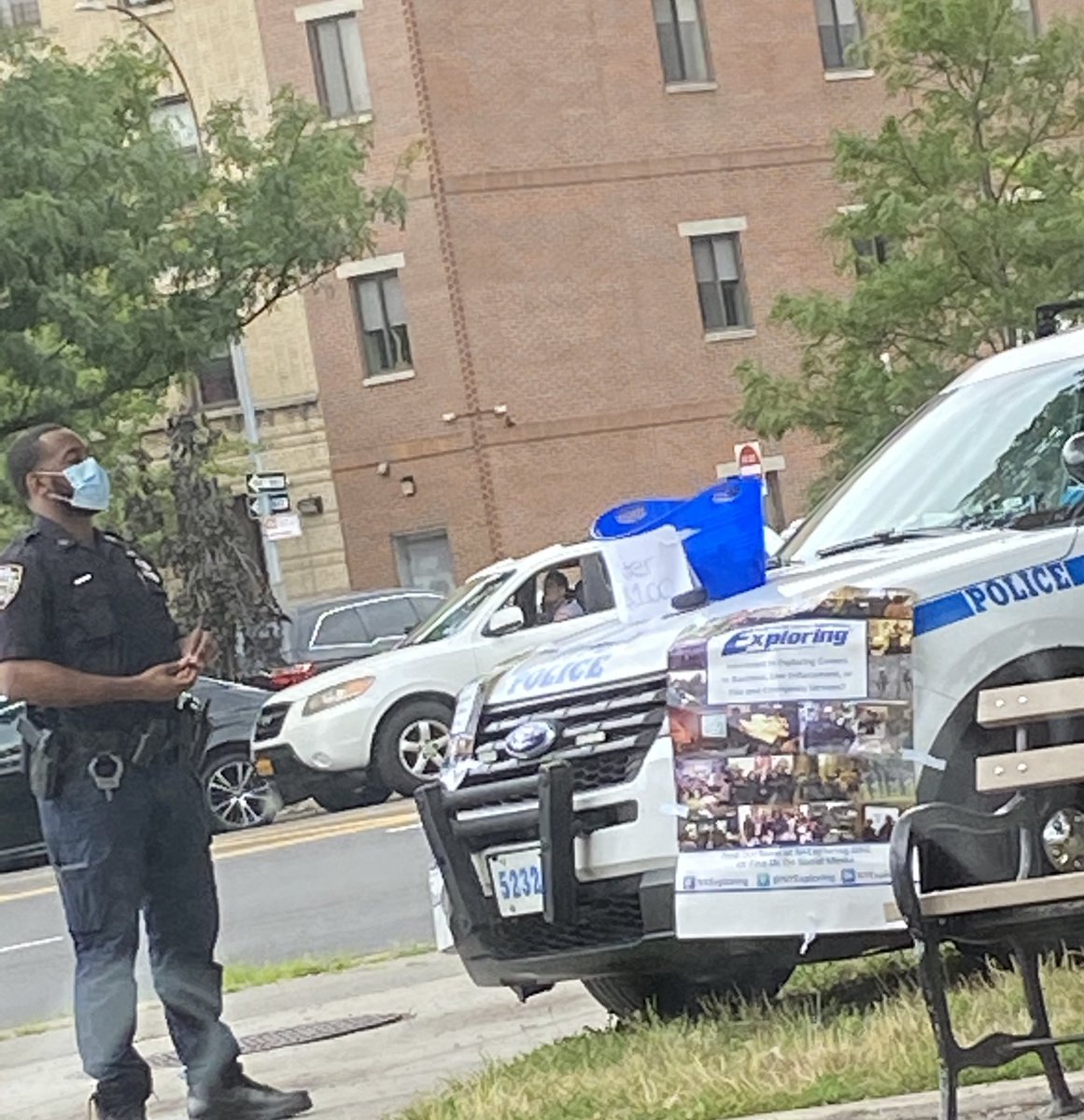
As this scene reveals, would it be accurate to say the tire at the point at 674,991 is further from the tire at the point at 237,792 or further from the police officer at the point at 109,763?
the tire at the point at 237,792

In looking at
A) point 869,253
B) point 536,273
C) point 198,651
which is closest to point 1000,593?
point 198,651

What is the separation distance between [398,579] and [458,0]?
8.09 metres

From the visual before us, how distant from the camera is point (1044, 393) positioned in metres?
8.77

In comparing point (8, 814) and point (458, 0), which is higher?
point (458, 0)

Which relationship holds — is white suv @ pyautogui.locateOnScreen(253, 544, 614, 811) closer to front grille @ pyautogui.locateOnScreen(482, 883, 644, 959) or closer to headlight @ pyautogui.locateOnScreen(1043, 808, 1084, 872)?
front grille @ pyautogui.locateOnScreen(482, 883, 644, 959)

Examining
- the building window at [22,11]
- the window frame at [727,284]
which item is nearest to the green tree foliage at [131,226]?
the building window at [22,11]

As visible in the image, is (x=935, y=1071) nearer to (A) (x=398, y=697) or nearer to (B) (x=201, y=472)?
(A) (x=398, y=697)

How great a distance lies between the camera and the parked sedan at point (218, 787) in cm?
2211

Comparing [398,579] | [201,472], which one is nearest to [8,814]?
[201,472]

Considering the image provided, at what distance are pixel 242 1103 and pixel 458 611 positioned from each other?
1377cm

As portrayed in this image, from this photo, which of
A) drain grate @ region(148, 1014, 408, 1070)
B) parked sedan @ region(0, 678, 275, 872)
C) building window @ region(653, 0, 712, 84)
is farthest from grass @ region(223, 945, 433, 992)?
building window @ region(653, 0, 712, 84)

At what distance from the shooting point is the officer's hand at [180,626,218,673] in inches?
301

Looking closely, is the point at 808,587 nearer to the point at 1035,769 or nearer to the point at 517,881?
the point at 517,881

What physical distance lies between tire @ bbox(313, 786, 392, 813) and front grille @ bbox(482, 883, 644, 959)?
45.8ft
